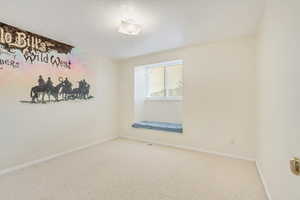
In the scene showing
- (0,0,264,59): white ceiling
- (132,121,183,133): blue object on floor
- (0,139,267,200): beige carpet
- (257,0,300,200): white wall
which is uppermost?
(0,0,264,59): white ceiling

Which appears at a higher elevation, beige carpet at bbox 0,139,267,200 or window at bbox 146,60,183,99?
window at bbox 146,60,183,99

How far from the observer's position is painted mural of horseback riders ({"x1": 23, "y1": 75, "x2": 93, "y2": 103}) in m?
2.79

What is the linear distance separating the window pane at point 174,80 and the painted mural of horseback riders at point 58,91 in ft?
6.93

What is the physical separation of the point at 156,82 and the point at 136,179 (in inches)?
116

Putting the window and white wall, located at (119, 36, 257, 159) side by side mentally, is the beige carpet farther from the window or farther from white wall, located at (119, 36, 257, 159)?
the window

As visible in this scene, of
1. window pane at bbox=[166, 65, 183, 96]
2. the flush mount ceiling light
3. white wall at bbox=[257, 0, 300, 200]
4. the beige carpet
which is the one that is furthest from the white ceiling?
the beige carpet

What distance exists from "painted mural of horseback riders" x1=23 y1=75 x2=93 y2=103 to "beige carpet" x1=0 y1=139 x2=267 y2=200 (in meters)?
1.17

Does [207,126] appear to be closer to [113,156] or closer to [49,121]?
[113,156]

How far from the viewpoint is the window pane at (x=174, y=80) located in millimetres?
4191

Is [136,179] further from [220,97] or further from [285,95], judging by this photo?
[220,97]

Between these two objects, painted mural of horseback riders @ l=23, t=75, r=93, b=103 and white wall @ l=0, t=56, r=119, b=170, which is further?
painted mural of horseback riders @ l=23, t=75, r=93, b=103

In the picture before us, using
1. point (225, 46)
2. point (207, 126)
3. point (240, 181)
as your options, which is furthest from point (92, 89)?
point (240, 181)

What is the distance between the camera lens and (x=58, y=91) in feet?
10.2

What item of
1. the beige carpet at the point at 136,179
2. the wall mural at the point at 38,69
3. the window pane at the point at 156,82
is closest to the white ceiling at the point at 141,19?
the wall mural at the point at 38,69
